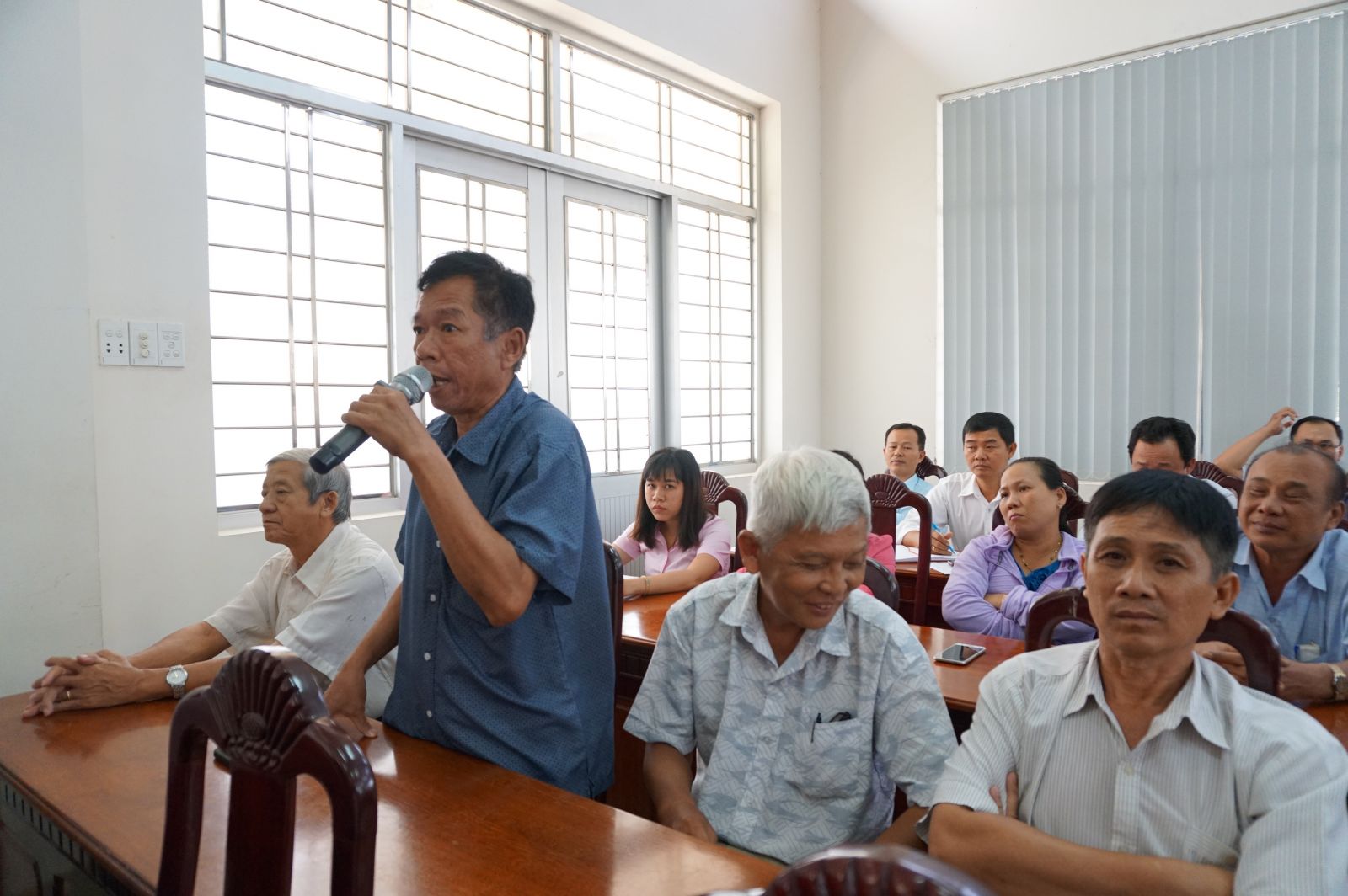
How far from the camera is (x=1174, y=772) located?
116 centimetres

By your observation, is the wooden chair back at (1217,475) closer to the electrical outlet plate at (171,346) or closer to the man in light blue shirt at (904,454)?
the man in light blue shirt at (904,454)

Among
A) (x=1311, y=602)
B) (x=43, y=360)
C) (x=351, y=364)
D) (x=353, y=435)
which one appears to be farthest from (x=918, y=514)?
(x=43, y=360)

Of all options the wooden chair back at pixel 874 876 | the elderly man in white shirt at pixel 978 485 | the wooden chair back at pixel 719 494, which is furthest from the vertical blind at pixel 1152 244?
the wooden chair back at pixel 874 876

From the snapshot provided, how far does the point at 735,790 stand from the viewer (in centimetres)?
146

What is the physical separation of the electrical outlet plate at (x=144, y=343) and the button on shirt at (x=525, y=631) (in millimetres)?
1847

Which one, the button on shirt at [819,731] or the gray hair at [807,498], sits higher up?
the gray hair at [807,498]

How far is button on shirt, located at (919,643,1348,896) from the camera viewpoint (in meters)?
1.04

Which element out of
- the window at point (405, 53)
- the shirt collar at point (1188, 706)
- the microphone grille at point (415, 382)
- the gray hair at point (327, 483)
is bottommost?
the shirt collar at point (1188, 706)

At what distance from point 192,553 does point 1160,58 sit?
211 inches

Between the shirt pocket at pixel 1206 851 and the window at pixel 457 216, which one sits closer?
the shirt pocket at pixel 1206 851

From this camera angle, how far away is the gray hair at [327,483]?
6.98ft

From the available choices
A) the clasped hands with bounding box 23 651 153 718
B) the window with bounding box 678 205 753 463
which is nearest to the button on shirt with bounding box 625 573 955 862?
the clasped hands with bounding box 23 651 153 718

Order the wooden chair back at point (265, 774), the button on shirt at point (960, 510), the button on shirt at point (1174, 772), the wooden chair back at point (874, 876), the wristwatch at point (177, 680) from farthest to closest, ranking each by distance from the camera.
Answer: the button on shirt at point (960, 510)
the wristwatch at point (177, 680)
the button on shirt at point (1174, 772)
the wooden chair back at point (265, 774)
the wooden chair back at point (874, 876)

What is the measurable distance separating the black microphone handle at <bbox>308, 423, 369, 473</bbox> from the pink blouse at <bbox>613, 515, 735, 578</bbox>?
2026mm
